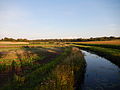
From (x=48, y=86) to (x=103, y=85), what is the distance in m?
6.04

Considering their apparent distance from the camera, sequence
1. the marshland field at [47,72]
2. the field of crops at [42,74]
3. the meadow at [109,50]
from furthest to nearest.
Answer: the meadow at [109,50]
the marshland field at [47,72]
the field of crops at [42,74]

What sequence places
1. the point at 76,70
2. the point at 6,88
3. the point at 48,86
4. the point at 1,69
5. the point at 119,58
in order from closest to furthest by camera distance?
the point at 48,86, the point at 6,88, the point at 76,70, the point at 1,69, the point at 119,58

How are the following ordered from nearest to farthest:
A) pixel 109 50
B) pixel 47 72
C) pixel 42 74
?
pixel 42 74, pixel 47 72, pixel 109 50

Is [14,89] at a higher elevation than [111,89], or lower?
higher

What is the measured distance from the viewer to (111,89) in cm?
838

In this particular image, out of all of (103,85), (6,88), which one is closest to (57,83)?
(6,88)

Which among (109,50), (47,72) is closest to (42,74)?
(47,72)

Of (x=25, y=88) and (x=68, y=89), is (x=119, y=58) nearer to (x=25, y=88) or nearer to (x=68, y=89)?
(x=68, y=89)

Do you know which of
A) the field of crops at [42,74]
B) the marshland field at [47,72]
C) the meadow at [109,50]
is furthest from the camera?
the meadow at [109,50]

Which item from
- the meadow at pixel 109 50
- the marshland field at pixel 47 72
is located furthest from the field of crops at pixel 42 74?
the meadow at pixel 109 50

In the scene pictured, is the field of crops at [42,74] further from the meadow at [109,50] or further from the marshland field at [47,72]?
the meadow at [109,50]

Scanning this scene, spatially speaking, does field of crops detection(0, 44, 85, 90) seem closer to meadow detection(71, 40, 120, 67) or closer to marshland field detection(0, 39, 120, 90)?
marshland field detection(0, 39, 120, 90)

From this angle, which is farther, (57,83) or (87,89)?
(87,89)

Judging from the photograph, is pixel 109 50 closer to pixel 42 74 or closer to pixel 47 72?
pixel 47 72
